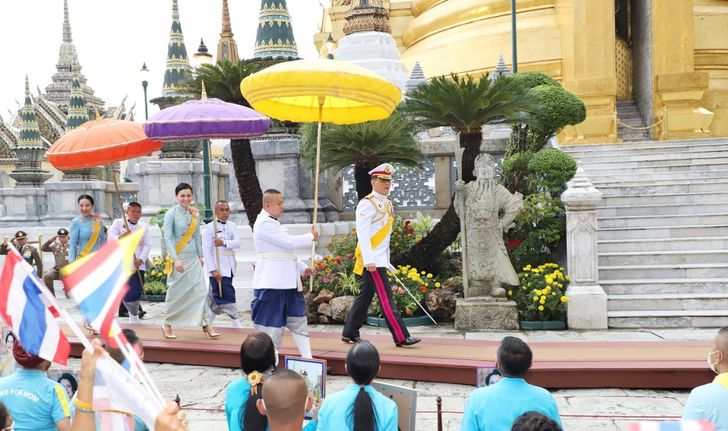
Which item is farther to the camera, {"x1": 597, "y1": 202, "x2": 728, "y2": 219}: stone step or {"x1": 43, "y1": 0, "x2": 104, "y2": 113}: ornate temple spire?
{"x1": 43, "y1": 0, "x2": 104, "y2": 113}: ornate temple spire

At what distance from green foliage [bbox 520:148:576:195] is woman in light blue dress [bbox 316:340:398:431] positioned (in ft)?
23.8

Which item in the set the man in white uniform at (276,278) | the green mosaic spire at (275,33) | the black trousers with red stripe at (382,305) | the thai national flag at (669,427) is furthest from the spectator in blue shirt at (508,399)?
the green mosaic spire at (275,33)

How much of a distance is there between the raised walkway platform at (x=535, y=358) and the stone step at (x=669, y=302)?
132 cm

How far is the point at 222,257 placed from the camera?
930 cm

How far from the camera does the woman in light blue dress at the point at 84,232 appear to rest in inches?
377

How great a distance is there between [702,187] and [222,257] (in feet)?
27.4

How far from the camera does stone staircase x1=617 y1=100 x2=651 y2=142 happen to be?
60.8ft

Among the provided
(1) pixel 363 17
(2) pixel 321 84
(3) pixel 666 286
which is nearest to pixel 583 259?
(3) pixel 666 286

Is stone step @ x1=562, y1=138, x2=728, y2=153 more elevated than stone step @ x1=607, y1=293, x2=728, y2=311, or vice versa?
stone step @ x1=562, y1=138, x2=728, y2=153

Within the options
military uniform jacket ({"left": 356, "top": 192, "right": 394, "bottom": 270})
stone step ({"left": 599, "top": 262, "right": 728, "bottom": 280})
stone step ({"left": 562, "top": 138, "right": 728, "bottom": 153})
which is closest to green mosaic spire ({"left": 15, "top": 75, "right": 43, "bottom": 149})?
stone step ({"left": 562, "top": 138, "right": 728, "bottom": 153})

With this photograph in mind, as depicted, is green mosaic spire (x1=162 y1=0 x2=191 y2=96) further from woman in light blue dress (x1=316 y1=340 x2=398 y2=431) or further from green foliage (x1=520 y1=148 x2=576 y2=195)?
woman in light blue dress (x1=316 y1=340 x2=398 y2=431)

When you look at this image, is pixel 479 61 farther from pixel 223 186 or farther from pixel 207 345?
pixel 207 345

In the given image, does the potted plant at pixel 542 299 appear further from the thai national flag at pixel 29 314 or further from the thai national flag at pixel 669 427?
the thai national flag at pixel 29 314

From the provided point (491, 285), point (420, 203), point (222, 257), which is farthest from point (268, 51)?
point (491, 285)
